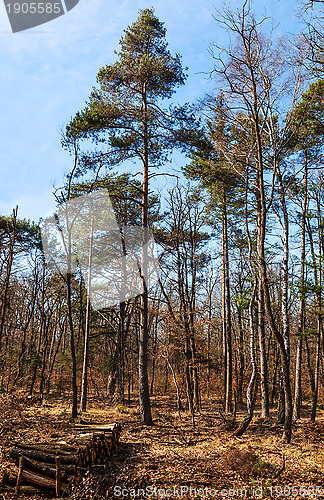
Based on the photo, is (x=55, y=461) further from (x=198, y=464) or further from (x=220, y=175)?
(x=220, y=175)

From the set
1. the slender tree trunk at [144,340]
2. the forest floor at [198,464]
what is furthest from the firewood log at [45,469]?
the slender tree trunk at [144,340]

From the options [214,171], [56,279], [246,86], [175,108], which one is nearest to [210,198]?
[214,171]

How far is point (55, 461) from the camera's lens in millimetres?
6164

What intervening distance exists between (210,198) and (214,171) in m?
3.10

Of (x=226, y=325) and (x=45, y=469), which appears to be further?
(x=226, y=325)

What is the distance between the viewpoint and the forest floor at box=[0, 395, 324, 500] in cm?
564

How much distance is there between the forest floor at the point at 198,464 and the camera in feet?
18.5

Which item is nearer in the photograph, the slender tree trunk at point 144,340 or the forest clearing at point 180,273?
the forest clearing at point 180,273

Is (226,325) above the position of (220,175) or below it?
below

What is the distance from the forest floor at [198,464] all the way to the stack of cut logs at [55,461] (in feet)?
0.76

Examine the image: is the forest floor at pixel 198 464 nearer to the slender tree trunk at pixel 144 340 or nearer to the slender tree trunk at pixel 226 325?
the slender tree trunk at pixel 144 340

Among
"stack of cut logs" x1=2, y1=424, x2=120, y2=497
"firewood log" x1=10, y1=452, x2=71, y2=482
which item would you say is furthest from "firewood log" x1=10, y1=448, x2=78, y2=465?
"firewood log" x1=10, y1=452, x2=71, y2=482

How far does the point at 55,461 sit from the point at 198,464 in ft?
9.38

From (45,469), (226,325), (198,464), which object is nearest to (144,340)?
(198,464)
